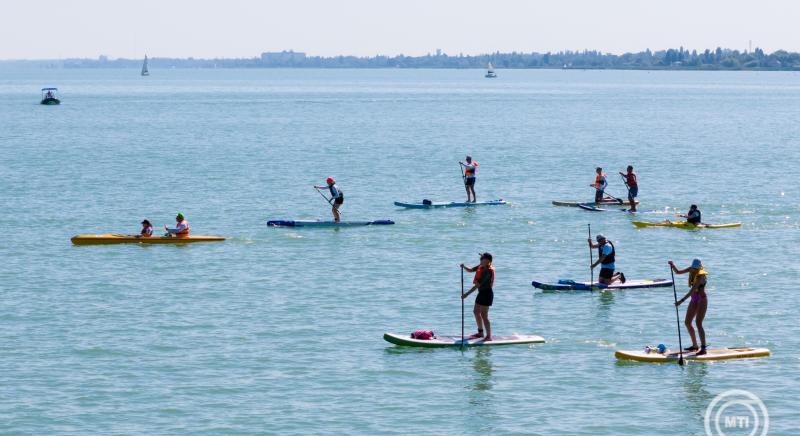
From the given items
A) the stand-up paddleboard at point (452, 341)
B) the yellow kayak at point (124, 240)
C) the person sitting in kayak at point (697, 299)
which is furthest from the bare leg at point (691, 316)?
the yellow kayak at point (124, 240)

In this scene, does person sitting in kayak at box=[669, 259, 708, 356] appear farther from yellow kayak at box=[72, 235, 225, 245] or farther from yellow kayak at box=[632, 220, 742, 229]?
yellow kayak at box=[72, 235, 225, 245]

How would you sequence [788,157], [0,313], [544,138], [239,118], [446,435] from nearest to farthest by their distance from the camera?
1. [446,435]
2. [0,313]
3. [788,157]
4. [544,138]
5. [239,118]

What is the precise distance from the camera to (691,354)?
1153 inches

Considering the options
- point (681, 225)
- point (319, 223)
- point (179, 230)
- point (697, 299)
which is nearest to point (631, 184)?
point (681, 225)

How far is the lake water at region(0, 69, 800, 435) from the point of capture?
2675 cm

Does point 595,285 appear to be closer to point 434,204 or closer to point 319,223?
point 319,223

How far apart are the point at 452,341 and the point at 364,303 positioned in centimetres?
697

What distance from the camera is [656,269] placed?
141 ft

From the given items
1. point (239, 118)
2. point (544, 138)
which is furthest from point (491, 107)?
point (544, 138)

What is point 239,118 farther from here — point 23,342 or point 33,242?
point 23,342

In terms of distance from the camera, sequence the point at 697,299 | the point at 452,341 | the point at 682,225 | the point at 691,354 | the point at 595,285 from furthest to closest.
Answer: the point at 682,225
the point at 595,285
the point at 452,341
the point at 691,354
the point at 697,299

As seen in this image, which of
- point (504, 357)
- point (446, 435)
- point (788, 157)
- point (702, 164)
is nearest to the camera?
point (446, 435)

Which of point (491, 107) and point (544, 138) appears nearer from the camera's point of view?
point (544, 138)

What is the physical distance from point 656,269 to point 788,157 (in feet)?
179
